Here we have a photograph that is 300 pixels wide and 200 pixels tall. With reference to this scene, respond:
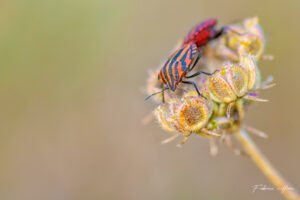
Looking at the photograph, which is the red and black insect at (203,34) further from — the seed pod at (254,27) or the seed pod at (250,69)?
the seed pod at (250,69)

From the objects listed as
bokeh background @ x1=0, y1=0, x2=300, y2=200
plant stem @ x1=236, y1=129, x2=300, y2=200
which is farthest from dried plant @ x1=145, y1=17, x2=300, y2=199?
bokeh background @ x1=0, y1=0, x2=300, y2=200

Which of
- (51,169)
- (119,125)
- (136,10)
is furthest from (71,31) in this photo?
(51,169)

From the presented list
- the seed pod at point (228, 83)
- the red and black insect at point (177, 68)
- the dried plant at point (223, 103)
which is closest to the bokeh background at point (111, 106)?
the dried plant at point (223, 103)

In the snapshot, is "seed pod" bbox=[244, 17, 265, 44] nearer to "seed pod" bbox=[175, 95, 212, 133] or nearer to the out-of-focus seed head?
the out-of-focus seed head

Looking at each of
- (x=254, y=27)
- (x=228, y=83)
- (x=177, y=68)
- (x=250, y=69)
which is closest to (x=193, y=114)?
(x=228, y=83)

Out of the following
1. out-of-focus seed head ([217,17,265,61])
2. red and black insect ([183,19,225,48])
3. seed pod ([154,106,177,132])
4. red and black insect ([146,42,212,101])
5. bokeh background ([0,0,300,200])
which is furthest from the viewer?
bokeh background ([0,0,300,200])

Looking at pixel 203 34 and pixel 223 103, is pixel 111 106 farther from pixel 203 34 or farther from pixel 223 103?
pixel 223 103
